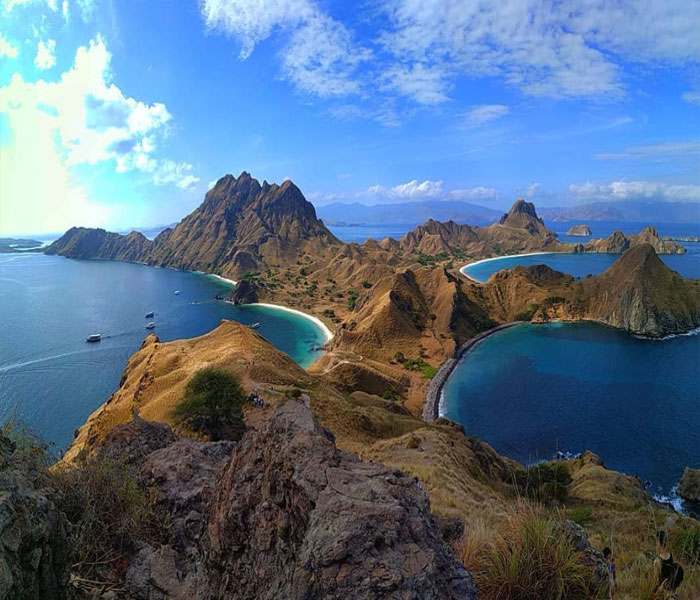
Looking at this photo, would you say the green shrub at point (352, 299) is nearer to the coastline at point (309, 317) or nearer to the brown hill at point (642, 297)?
the coastline at point (309, 317)

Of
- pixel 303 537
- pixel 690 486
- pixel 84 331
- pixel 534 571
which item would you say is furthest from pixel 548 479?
pixel 84 331

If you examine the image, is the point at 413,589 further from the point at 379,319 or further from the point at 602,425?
the point at 379,319

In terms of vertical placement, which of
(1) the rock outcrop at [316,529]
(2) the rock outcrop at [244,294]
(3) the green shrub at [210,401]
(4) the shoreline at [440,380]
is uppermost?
(1) the rock outcrop at [316,529]

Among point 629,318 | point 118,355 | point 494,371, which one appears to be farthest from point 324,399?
point 629,318

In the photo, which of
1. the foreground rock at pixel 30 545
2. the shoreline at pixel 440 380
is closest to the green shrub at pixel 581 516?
the foreground rock at pixel 30 545

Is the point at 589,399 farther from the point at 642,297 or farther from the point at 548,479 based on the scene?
the point at 642,297

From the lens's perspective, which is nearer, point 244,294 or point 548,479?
point 548,479
